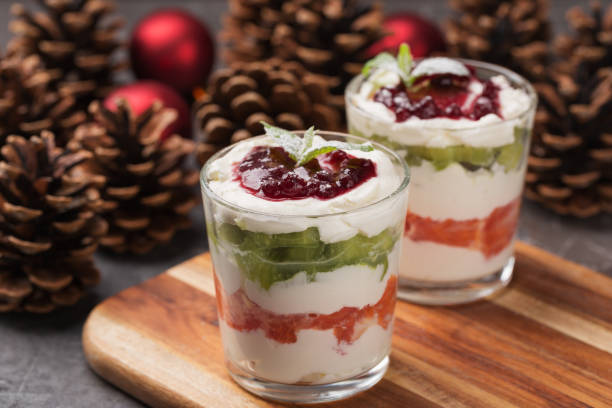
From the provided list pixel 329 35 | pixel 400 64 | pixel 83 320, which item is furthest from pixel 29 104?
pixel 400 64

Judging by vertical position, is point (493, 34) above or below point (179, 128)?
above

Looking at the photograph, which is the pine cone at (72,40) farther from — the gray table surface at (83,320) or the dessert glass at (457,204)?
the dessert glass at (457,204)

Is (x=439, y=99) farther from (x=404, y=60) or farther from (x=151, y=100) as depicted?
(x=151, y=100)

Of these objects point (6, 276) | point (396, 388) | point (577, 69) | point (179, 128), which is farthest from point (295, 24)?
point (396, 388)

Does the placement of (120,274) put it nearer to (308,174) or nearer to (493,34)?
(308,174)

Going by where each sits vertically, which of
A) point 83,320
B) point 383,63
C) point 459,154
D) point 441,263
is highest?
point 383,63

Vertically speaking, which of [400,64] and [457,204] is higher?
[400,64]
